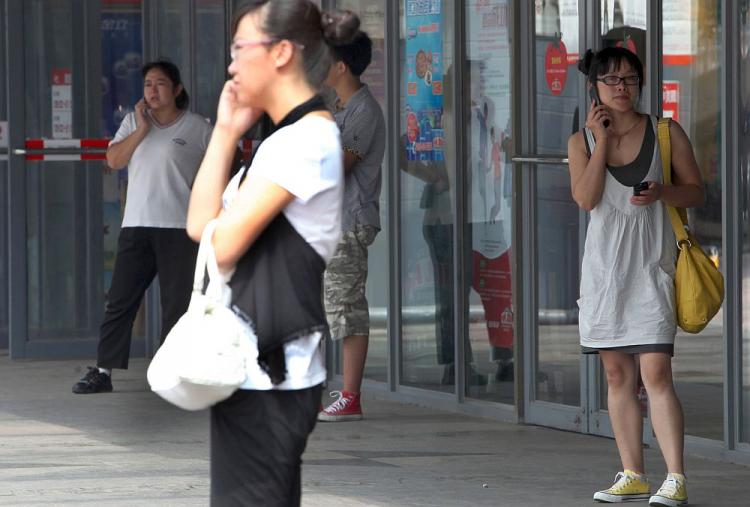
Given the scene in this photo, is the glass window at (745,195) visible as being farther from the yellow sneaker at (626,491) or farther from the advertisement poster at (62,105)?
the advertisement poster at (62,105)

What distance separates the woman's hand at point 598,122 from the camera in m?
6.33

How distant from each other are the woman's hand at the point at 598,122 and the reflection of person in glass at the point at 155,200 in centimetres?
358

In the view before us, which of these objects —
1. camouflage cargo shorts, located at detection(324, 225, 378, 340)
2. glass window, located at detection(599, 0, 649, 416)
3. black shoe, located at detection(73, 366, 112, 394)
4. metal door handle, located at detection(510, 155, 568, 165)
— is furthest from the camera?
black shoe, located at detection(73, 366, 112, 394)

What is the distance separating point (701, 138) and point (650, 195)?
136 centimetres

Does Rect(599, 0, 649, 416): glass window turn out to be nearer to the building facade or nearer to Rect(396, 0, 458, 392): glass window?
the building facade

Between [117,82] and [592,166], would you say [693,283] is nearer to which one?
[592,166]

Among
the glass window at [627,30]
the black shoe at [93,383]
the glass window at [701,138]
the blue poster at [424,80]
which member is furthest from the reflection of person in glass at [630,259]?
the black shoe at [93,383]

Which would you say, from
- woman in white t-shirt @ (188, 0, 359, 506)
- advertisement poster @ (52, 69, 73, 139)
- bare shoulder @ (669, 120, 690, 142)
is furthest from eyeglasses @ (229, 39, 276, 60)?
advertisement poster @ (52, 69, 73, 139)

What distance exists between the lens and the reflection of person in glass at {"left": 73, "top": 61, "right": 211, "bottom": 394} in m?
9.41

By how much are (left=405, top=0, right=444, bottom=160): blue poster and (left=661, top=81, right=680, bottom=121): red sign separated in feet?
6.03

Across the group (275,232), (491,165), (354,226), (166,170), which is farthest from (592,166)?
(166,170)

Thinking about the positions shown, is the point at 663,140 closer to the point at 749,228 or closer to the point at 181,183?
the point at 749,228

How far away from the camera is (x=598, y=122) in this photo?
6.36 metres

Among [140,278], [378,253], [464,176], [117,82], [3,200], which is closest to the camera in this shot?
[464,176]
